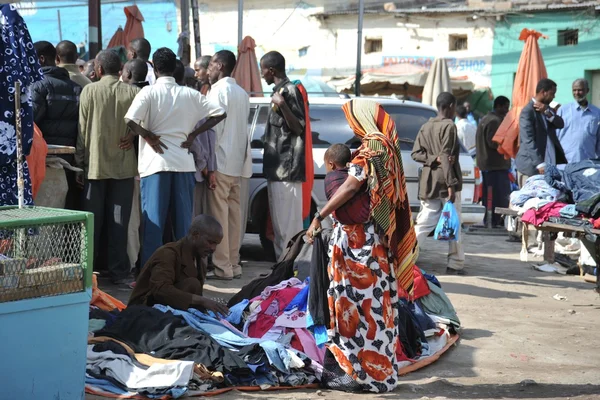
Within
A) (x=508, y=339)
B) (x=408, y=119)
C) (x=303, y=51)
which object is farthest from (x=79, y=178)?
(x=303, y=51)

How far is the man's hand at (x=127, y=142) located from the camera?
27.4 feet

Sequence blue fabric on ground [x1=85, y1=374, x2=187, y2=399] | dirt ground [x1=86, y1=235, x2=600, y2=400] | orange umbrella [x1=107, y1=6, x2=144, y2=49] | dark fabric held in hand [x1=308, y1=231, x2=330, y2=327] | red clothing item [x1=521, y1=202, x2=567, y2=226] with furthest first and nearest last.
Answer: orange umbrella [x1=107, y1=6, x2=144, y2=49] < red clothing item [x1=521, y1=202, x2=567, y2=226] < dirt ground [x1=86, y1=235, x2=600, y2=400] < dark fabric held in hand [x1=308, y1=231, x2=330, y2=327] < blue fabric on ground [x1=85, y1=374, x2=187, y2=399]

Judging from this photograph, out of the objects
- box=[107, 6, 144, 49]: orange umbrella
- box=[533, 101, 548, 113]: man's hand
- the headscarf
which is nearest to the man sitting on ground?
the headscarf

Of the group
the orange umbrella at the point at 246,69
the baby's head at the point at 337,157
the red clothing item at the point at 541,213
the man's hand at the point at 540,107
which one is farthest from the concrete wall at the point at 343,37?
the baby's head at the point at 337,157

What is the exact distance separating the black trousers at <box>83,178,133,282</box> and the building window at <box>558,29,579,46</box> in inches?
880

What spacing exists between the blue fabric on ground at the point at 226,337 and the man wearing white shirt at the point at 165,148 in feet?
6.52

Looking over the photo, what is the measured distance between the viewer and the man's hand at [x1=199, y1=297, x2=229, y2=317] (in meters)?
6.46

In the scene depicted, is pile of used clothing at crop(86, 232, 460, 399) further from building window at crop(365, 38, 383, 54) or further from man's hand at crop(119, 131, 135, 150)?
building window at crop(365, 38, 383, 54)

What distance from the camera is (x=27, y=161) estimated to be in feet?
24.1

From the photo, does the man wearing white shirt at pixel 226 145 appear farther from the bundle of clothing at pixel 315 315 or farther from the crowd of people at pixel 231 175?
the bundle of clothing at pixel 315 315

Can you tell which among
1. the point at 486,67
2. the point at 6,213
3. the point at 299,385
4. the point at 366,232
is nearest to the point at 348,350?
the point at 299,385

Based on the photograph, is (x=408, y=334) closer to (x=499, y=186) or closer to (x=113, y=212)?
(x=113, y=212)

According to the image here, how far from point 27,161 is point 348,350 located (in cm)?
311

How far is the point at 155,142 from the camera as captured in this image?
27.0 ft
